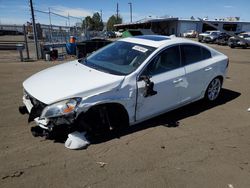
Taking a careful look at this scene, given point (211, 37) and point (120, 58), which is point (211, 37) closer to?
point (211, 37)

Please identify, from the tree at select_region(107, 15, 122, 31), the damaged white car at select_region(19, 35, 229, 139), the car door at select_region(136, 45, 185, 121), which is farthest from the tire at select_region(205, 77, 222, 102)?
the tree at select_region(107, 15, 122, 31)

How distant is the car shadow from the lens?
3.95 meters

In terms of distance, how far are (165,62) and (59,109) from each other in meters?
2.15

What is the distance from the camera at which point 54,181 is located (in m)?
2.86

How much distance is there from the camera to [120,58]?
442 cm

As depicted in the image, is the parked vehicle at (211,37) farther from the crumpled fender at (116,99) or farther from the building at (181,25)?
the crumpled fender at (116,99)

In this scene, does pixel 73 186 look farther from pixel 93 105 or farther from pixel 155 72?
pixel 155 72

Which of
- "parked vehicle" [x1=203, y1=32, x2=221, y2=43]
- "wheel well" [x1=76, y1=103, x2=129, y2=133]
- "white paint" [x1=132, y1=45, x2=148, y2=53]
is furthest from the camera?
"parked vehicle" [x1=203, y1=32, x2=221, y2=43]

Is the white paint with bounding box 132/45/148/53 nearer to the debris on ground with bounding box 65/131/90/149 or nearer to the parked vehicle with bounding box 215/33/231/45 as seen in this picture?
the debris on ground with bounding box 65/131/90/149

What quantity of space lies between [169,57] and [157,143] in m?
1.67

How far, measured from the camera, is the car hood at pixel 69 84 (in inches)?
135

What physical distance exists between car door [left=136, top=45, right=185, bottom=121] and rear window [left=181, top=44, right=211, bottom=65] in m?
0.18

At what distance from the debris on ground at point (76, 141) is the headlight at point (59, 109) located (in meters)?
A: 0.43

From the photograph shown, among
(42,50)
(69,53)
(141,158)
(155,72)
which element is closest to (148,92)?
(155,72)
